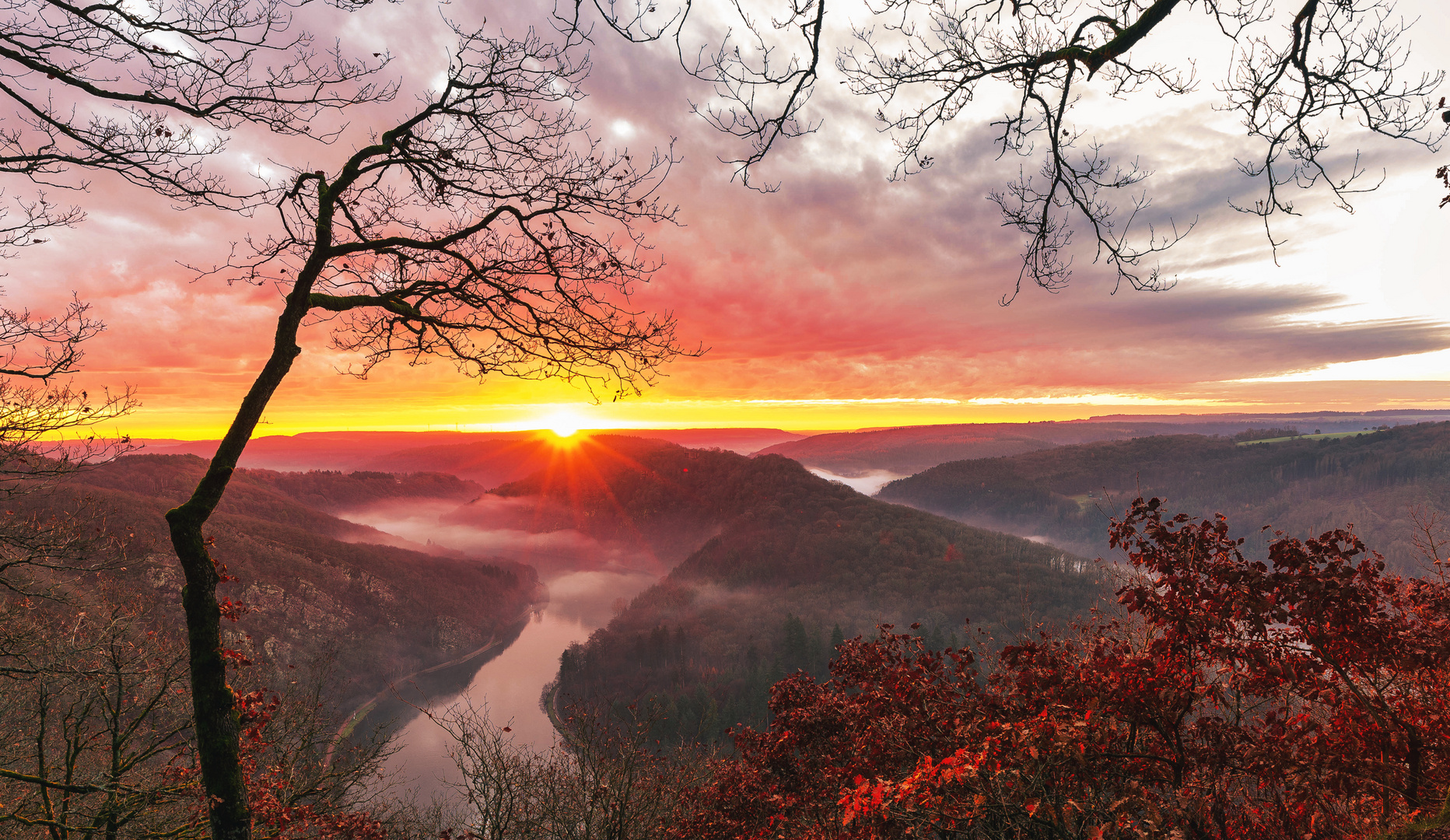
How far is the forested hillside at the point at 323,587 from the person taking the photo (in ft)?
361

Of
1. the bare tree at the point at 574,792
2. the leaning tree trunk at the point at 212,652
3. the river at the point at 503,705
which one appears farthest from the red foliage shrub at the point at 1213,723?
the river at the point at 503,705

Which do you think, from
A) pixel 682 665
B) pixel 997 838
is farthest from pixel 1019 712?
pixel 682 665

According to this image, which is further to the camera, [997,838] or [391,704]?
[391,704]

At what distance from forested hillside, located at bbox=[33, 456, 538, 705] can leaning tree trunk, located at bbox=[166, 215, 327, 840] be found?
4649 inches

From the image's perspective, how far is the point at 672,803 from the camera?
19984 mm

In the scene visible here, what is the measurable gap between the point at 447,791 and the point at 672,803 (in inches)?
3798

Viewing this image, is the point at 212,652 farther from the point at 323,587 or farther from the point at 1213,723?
the point at 323,587

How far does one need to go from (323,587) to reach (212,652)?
532 feet

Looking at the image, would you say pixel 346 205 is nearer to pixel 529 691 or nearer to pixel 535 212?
pixel 535 212

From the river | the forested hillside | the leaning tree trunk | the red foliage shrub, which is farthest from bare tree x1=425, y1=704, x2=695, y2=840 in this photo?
the forested hillside

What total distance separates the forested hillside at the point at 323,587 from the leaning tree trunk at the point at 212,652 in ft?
387

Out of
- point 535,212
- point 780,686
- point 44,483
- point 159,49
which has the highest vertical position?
point 159,49

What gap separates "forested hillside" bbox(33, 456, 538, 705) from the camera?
110062 mm

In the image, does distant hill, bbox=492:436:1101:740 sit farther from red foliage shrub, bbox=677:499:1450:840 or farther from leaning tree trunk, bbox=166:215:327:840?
leaning tree trunk, bbox=166:215:327:840
